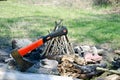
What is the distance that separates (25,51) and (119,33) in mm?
3856

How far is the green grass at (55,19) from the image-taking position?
8258 millimetres

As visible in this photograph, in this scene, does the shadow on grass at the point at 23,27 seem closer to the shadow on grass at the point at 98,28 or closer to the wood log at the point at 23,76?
the shadow on grass at the point at 98,28

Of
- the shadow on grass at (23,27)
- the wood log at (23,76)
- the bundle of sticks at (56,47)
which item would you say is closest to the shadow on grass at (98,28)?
the shadow on grass at (23,27)

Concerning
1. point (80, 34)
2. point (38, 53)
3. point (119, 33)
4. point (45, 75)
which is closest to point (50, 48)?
point (38, 53)

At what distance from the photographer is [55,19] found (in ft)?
34.3

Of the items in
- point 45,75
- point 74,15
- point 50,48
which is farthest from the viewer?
point 74,15

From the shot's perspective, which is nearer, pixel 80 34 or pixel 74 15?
pixel 80 34

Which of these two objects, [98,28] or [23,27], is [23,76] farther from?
[98,28]

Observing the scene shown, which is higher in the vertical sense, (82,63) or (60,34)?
(60,34)

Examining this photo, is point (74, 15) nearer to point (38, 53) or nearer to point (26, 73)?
point (38, 53)

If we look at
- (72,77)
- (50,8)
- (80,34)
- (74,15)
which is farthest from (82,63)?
(50,8)

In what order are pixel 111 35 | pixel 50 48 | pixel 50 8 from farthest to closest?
pixel 50 8
pixel 111 35
pixel 50 48

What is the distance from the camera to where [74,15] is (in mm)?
11398

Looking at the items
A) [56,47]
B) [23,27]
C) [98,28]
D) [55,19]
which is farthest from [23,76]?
[55,19]
